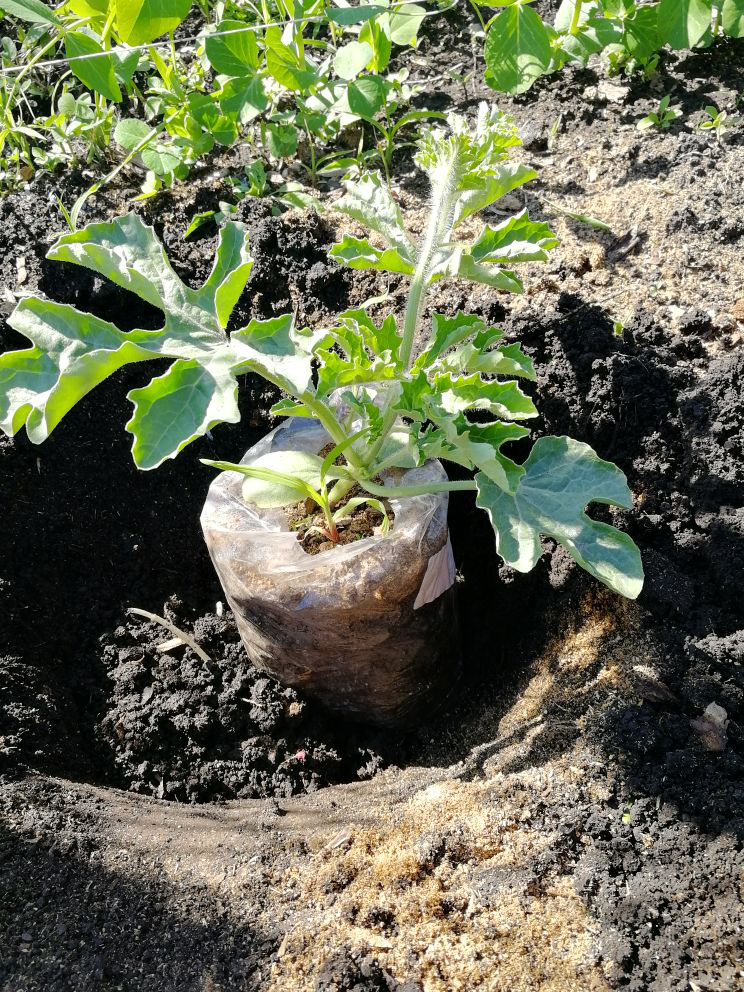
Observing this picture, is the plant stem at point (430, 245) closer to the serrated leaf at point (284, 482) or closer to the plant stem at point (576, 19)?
the serrated leaf at point (284, 482)

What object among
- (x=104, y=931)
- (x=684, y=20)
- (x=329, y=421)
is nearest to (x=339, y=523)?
(x=329, y=421)

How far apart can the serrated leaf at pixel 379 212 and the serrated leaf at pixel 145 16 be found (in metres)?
0.62

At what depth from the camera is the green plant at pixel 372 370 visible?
1383 millimetres

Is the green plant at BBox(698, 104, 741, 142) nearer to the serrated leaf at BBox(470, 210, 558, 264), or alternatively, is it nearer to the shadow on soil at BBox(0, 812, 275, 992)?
the serrated leaf at BBox(470, 210, 558, 264)

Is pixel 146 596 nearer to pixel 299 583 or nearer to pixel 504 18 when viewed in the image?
pixel 299 583

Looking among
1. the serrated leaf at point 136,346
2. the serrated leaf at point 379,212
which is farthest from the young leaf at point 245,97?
the serrated leaf at point 136,346

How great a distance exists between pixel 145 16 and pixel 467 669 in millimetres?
1925

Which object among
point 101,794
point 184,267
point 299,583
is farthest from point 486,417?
point 101,794

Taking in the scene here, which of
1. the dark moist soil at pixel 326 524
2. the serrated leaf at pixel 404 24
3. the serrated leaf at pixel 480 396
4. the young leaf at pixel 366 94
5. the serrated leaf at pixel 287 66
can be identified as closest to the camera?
the serrated leaf at pixel 480 396

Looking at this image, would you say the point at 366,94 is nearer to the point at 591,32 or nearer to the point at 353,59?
the point at 353,59

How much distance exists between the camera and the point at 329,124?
2.85 metres

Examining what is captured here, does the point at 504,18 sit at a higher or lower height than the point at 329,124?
higher

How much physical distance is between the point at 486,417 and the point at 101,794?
1439 millimetres

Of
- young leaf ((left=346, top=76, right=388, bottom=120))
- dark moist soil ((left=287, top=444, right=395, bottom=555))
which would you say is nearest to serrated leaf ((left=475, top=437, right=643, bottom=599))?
dark moist soil ((left=287, top=444, right=395, bottom=555))
